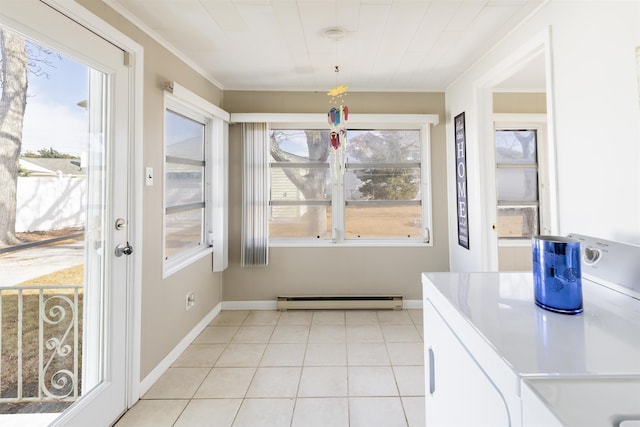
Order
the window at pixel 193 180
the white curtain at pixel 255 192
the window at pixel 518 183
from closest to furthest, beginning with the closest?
the window at pixel 193 180 < the white curtain at pixel 255 192 < the window at pixel 518 183

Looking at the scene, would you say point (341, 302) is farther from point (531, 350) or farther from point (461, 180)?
point (531, 350)

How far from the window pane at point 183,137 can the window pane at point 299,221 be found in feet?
3.33

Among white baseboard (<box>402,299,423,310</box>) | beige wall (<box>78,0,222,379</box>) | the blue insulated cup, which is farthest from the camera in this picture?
white baseboard (<box>402,299,423,310</box>)

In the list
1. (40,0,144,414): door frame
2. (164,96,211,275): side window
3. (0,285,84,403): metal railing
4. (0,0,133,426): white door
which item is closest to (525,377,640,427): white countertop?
(0,285,84,403): metal railing

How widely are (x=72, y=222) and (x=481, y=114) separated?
116 inches

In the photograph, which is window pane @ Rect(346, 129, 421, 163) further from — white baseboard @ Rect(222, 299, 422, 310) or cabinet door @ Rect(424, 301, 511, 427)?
cabinet door @ Rect(424, 301, 511, 427)

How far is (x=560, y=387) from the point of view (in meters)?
0.55

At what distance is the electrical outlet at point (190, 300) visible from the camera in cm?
250

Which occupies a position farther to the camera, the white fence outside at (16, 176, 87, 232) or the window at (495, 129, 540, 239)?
the window at (495, 129, 540, 239)

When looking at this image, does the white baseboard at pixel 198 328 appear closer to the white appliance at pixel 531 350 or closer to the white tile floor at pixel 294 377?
the white tile floor at pixel 294 377

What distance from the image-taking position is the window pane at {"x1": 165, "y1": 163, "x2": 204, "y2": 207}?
2365 mm

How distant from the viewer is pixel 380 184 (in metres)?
3.31

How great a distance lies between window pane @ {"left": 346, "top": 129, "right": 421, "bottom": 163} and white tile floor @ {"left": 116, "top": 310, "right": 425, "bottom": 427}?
1.73 meters

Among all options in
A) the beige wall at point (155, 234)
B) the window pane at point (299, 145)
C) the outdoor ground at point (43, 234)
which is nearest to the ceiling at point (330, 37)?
the beige wall at point (155, 234)
